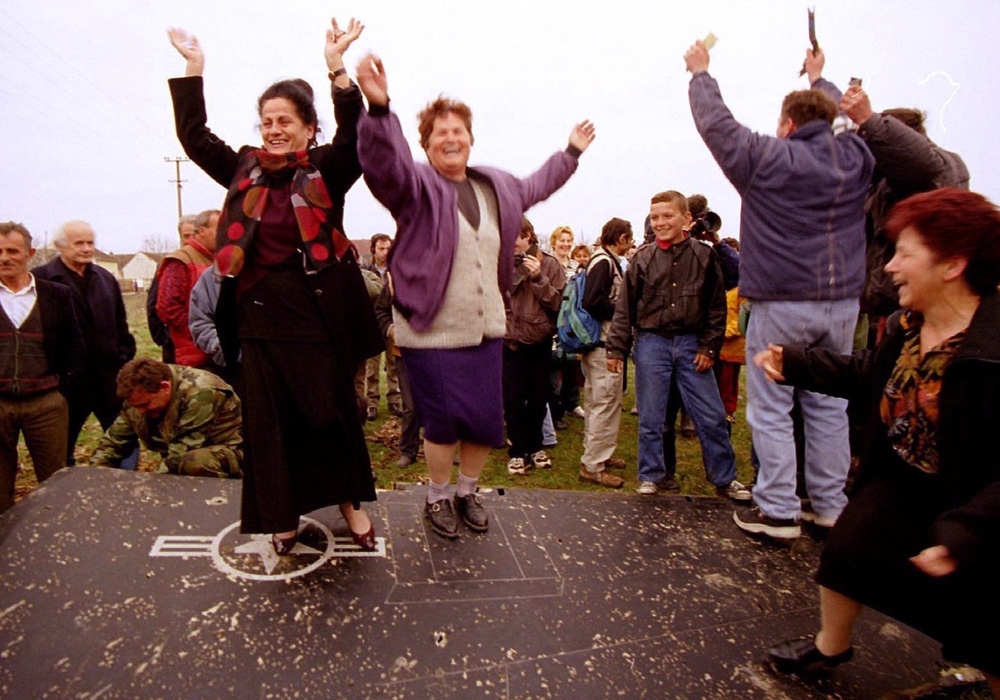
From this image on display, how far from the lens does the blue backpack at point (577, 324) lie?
5199 millimetres

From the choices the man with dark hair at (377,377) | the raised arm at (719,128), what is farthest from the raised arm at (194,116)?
the man with dark hair at (377,377)

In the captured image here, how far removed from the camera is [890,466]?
2.22 meters

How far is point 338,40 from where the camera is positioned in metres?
2.51

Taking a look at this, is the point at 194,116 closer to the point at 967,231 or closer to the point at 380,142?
the point at 380,142

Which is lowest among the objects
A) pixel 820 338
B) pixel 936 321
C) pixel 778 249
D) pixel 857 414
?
pixel 857 414

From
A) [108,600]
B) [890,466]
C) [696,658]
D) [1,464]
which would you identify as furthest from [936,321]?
[1,464]

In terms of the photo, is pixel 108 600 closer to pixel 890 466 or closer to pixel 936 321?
pixel 890 466

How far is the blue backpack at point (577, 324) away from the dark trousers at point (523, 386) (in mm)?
353

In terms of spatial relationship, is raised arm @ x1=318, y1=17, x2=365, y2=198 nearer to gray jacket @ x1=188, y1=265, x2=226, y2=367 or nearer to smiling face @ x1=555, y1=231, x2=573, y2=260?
gray jacket @ x1=188, y1=265, x2=226, y2=367

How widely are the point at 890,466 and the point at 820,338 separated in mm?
1266

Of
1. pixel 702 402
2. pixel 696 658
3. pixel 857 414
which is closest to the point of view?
pixel 696 658

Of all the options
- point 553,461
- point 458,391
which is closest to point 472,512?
point 458,391

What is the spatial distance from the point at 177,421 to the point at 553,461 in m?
3.34

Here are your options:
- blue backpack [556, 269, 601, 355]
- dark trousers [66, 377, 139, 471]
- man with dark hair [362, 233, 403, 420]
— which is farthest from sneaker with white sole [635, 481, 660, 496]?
dark trousers [66, 377, 139, 471]
